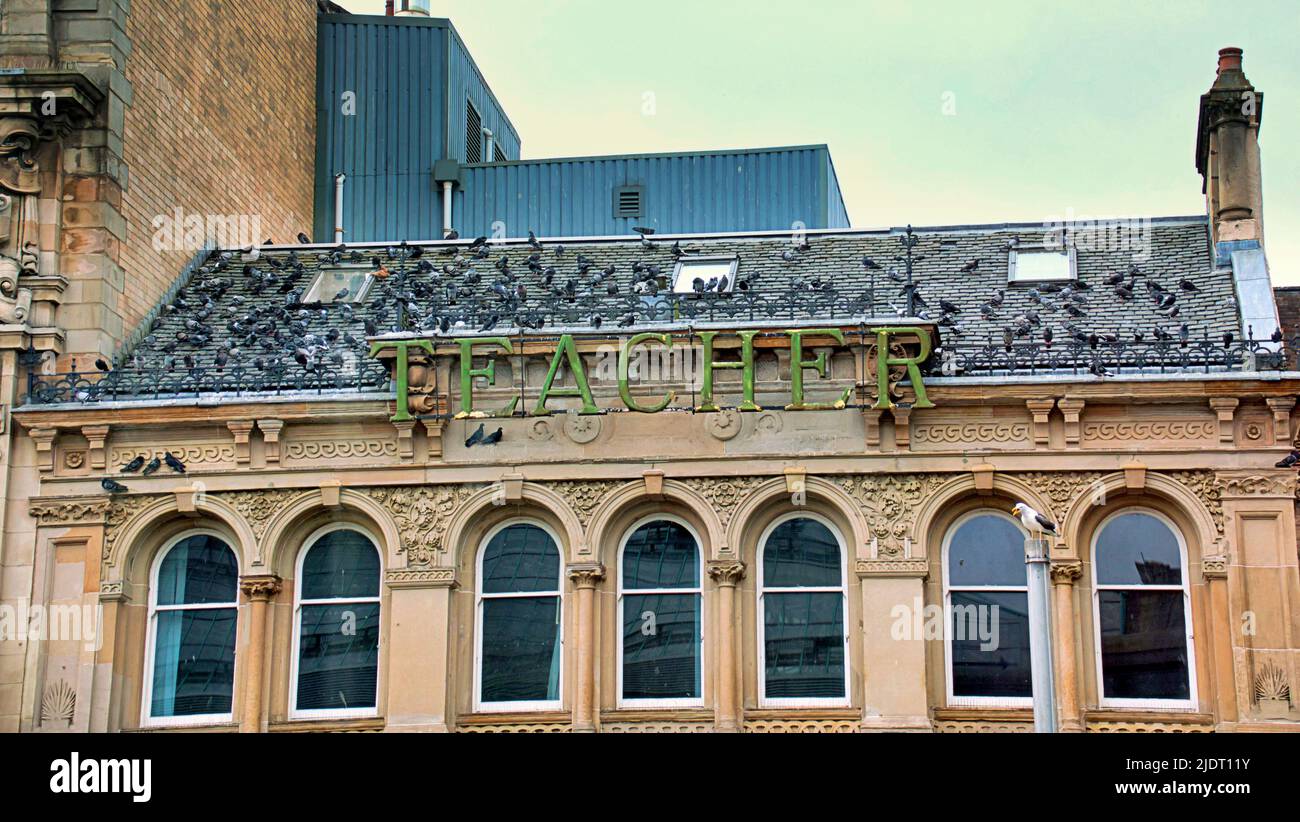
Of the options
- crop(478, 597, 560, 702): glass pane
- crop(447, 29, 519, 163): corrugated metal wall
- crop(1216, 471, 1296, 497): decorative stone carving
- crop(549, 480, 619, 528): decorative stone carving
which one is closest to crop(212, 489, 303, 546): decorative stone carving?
crop(478, 597, 560, 702): glass pane

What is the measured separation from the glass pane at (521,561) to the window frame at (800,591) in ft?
8.99

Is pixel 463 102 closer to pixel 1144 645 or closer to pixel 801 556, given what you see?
pixel 801 556

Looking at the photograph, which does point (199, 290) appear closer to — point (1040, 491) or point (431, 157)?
point (431, 157)

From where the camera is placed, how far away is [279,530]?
28438mm

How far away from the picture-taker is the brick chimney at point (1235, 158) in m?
29.8

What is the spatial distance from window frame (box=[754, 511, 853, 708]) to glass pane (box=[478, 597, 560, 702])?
2.70 m

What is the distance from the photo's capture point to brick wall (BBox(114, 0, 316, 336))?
3203cm

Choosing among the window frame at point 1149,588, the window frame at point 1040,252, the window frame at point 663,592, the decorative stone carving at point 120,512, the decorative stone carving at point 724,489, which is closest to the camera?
the window frame at point 1149,588

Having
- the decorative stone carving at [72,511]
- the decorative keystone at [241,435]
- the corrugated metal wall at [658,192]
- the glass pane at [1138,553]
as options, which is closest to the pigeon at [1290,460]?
the glass pane at [1138,553]

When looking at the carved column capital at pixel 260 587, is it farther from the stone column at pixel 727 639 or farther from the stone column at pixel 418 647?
the stone column at pixel 727 639

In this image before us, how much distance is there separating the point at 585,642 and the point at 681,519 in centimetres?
215
